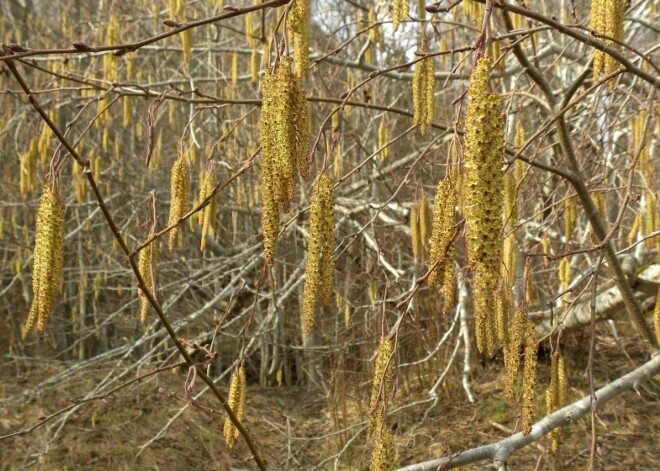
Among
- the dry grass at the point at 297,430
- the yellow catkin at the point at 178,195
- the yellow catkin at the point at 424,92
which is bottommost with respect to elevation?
the dry grass at the point at 297,430

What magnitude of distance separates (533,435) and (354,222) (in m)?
3.87

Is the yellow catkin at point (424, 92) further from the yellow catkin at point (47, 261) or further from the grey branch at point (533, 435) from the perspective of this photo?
the yellow catkin at point (47, 261)

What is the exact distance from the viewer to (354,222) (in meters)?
Answer: 5.65

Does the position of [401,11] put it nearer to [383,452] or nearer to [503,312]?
[503,312]

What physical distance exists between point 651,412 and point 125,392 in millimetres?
4663

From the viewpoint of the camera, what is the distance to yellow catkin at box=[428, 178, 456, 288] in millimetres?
1437

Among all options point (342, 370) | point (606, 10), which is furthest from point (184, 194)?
point (342, 370)

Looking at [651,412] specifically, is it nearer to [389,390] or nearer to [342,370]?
[342,370]

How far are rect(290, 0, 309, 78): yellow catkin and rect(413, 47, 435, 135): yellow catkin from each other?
0.52 metres

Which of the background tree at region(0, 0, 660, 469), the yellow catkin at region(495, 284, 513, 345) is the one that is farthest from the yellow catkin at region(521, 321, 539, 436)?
the yellow catkin at region(495, 284, 513, 345)

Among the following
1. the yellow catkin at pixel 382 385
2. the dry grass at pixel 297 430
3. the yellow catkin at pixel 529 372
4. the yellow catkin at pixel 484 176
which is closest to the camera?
the yellow catkin at pixel 484 176

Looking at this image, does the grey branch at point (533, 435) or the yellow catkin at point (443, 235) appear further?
the grey branch at point (533, 435)

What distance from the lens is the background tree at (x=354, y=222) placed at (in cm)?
139

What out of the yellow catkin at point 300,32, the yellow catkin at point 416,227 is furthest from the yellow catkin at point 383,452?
the yellow catkin at point 416,227
